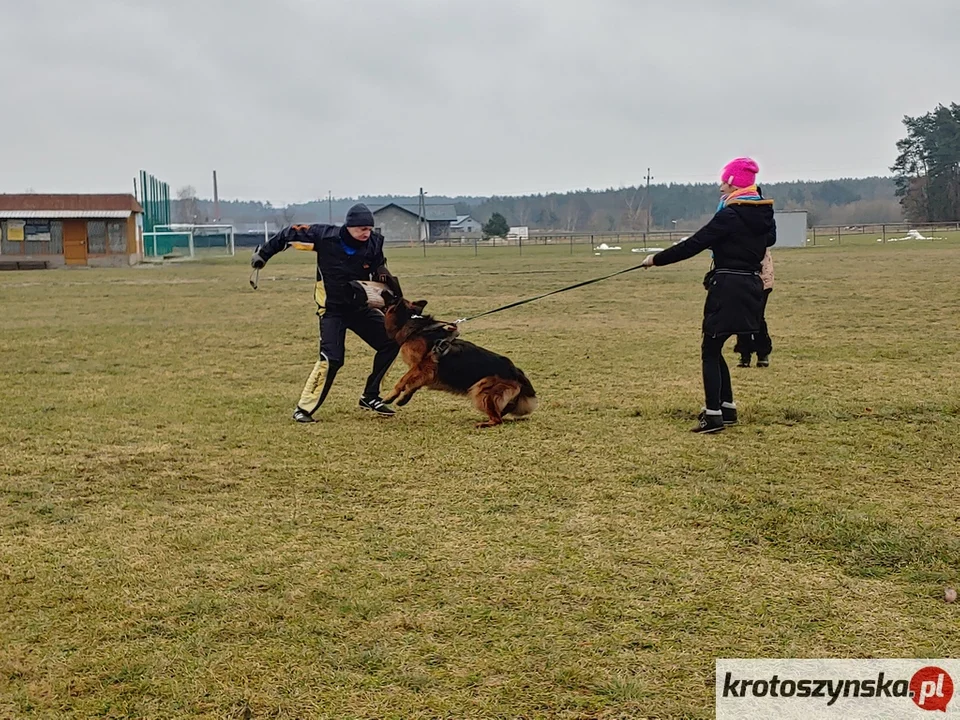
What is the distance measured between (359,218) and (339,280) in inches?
20.3

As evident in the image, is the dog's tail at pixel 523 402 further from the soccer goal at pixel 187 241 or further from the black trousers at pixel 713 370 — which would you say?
the soccer goal at pixel 187 241

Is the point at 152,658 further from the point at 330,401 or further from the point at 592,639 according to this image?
the point at 330,401

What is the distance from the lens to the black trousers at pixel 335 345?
761 centimetres

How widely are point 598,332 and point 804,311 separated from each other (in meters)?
4.51

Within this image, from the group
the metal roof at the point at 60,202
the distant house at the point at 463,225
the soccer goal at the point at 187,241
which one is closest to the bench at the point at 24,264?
the metal roof at the point at 60,202

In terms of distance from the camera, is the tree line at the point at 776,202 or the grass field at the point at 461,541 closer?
the grass field at the point at 461,541

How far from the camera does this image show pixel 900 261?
3112 cm

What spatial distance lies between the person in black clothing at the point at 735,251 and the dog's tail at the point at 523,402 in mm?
1341

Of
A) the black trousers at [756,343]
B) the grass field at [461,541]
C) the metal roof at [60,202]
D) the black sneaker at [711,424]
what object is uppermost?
the metal roof at [60,202]

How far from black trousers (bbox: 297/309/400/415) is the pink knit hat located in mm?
2912

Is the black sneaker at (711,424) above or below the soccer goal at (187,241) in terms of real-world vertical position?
below

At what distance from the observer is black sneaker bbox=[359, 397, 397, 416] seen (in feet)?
25.6

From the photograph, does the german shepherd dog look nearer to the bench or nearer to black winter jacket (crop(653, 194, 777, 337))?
black winter jacket (crop(653, 194, 777, 337))

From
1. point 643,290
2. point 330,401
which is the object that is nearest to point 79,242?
point 643,290
